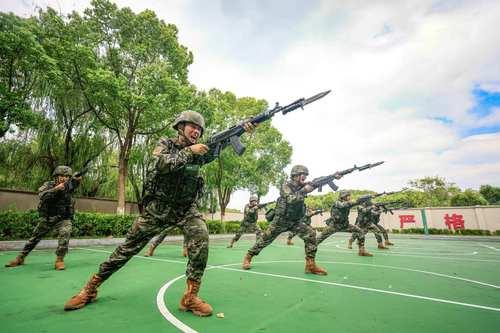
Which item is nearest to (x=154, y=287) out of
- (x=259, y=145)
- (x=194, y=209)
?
(x=194, y=209)

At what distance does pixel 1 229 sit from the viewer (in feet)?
33.7

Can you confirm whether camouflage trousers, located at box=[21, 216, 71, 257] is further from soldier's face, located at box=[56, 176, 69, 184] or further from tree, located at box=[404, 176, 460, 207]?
tree, located at box=[404, 176, 460, 207]

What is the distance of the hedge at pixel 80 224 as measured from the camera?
10500 millimetres

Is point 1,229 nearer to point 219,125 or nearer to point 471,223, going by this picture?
point 219,125

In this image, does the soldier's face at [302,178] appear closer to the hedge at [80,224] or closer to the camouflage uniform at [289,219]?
the camouflage uniform at [289,219]

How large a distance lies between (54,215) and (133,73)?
12.6 meters

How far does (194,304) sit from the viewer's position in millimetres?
3109

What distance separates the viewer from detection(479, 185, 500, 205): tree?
5175 cm

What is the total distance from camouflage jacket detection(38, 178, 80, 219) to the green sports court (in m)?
1.19

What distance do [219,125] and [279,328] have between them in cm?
2126

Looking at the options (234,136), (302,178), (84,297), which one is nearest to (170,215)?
(84,297)

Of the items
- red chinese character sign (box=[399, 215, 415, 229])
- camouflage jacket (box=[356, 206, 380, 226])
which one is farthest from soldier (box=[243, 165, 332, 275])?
red chinese character sign (box=[399, 215, 415, 229])

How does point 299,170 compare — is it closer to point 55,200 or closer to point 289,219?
point 289,219

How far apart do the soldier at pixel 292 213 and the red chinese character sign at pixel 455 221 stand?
25.3 m
